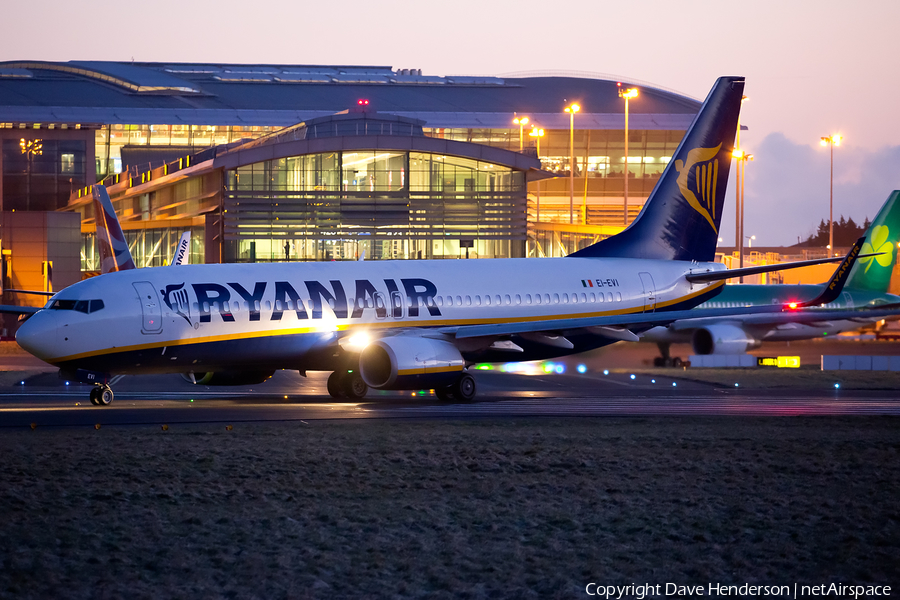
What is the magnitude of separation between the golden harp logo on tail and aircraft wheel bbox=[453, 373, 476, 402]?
1170 centimetres

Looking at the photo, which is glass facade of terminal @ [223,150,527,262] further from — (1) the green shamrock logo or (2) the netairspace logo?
(2) the netairspace logo

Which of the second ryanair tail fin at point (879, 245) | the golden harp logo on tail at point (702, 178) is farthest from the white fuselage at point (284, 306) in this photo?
the second ryanair tail fin at point (879, 245)

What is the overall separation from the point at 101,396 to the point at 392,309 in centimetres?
772

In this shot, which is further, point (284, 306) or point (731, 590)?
point (284, 306)

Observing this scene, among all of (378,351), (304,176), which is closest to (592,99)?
(304,176)

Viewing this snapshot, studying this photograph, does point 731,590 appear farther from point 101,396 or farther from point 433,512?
point 101,396

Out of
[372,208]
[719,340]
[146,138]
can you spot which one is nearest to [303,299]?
[719,340]

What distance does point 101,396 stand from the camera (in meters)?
26.3

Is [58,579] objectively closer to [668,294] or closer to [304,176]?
[668,294]

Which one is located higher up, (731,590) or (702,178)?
(702,178)

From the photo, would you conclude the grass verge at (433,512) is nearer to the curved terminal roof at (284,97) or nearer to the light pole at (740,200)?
the light pole at (740,200)

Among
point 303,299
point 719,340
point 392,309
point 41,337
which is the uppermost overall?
point 303,299

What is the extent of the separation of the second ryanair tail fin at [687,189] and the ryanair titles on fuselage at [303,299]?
8.03 m

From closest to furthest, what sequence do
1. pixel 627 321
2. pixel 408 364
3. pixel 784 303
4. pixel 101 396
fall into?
pixel 408 364, pixel 101 396, pixel 627 321, pixel 784 303
